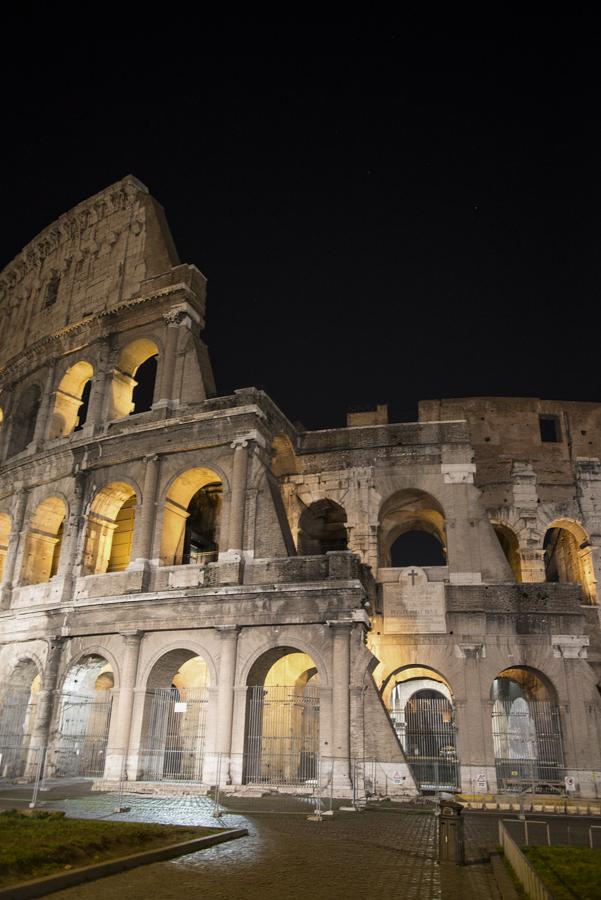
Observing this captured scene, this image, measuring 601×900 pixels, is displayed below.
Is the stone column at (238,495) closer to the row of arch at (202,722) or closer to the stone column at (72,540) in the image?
the row of arch at (202,722)

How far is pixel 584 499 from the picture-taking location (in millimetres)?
20469

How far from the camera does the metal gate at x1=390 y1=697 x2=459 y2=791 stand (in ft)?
52.3

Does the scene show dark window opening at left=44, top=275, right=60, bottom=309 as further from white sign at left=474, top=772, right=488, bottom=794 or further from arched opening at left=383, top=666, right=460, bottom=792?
white sign at left=474, top=772, right=488, bottom=794

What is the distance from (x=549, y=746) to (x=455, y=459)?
7546mm

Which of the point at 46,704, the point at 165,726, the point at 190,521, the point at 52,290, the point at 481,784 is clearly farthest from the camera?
the point at 52,290

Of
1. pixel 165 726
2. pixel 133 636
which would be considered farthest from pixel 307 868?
pixel 133 636

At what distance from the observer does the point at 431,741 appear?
26531 millimetres

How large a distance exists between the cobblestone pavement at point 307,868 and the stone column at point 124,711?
5.03m

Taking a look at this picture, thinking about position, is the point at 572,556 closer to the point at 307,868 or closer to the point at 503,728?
the point at 503,728

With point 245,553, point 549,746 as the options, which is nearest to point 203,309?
point 245,553

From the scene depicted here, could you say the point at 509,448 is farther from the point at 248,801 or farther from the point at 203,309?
the point at 248,801

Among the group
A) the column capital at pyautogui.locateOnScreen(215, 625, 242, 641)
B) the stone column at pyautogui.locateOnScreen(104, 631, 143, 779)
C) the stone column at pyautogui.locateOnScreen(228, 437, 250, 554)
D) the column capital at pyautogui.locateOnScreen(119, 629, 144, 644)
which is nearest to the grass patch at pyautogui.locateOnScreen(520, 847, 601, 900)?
the column capital at pyautogui.locateOnScreen(215, 625, 242, 641)

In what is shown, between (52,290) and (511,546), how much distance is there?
17.9 metres

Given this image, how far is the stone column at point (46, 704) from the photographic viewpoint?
1734 cm
